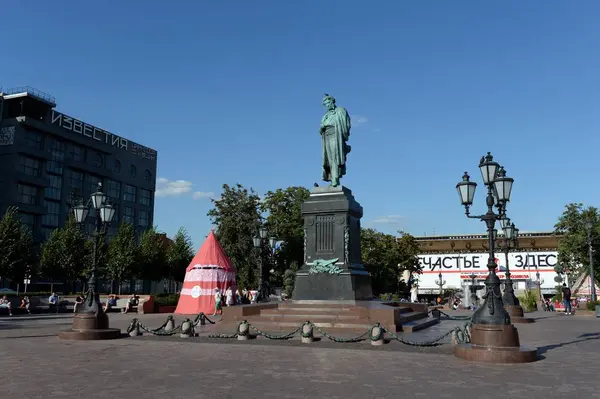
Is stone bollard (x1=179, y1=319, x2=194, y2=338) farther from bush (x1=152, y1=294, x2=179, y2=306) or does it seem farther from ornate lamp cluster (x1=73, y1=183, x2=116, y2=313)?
bush (x1=152, y1=294, x2=179, y2=306)

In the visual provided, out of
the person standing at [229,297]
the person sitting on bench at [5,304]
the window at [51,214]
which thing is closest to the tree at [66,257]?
the person sitting on bench at [5,304]

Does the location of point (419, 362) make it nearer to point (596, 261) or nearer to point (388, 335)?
point (388, 335)

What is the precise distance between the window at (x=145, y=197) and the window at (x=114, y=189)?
559cm

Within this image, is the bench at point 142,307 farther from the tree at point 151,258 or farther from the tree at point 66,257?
the tree at point 151,258

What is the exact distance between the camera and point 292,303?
18.5 meters

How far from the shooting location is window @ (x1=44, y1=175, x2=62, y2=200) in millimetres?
72700

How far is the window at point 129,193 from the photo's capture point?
8681cm

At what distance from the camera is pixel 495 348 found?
11.0 meters

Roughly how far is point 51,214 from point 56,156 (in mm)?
8358

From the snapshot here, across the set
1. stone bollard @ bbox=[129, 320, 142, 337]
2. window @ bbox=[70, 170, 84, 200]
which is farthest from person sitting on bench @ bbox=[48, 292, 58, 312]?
window @ bbox=[70, 170, 84, 200]

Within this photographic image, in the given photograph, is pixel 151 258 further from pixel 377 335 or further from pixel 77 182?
pixel 377 335

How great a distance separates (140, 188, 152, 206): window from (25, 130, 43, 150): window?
22.2m

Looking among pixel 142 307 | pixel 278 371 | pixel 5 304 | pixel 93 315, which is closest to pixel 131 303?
pixel 142 307

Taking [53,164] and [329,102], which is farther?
[53,164]
